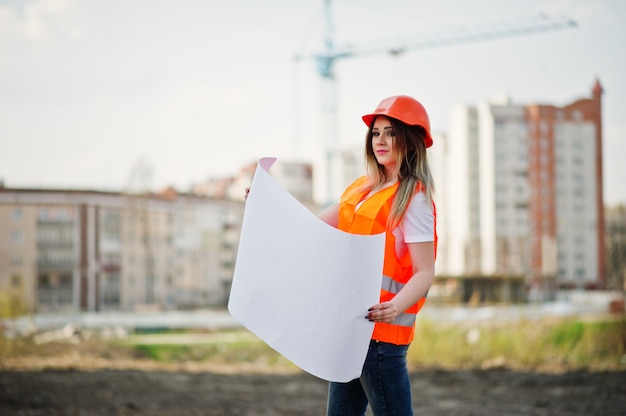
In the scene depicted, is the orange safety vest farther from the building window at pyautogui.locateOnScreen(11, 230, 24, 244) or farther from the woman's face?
the building window at pyautogui.locateOnScreen(11, 230, 24, 244)

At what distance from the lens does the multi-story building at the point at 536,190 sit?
198ft

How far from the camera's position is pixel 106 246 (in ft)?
120

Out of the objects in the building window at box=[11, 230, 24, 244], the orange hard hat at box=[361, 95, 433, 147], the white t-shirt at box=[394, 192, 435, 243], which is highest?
the orange hard hat at box=[361, 95, 433, 147]

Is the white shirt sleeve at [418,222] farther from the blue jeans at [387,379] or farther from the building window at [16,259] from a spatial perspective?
the building window at [16,259]

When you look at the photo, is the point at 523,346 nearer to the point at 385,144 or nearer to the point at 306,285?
the point at 385,144

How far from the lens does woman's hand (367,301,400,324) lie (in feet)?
6.08

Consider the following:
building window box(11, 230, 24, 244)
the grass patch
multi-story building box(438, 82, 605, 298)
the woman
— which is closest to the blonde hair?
the woman

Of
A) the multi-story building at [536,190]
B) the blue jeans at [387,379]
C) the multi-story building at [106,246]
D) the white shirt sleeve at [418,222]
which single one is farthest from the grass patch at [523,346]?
the multi-story building at [536,190]

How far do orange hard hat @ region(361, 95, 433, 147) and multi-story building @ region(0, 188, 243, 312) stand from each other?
24.7 m

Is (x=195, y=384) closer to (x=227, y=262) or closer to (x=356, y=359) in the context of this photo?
(x=356, y=359)


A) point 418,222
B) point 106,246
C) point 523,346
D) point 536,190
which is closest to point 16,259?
point 106,246

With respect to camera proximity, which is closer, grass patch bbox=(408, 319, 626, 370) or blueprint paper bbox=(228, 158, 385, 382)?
blueprint paper bbox=(228, 158, 385, 382)

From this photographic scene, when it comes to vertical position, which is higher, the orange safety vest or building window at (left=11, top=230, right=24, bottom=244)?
the orange safety vest

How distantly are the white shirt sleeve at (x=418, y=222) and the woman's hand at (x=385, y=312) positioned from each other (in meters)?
0.17
